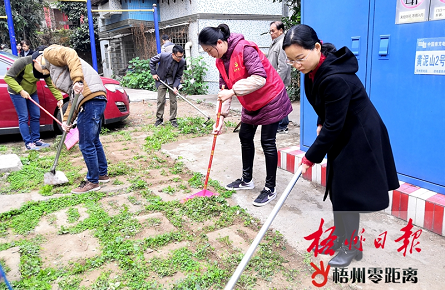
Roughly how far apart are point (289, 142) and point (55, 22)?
29032mm

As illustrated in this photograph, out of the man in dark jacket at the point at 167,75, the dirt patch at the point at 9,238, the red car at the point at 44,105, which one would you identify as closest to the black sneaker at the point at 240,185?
the dirt patch at the point at 9,238

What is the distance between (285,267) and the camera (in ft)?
7.84

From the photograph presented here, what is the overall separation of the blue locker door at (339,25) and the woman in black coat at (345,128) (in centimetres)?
126

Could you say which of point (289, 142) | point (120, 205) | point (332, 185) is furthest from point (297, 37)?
point (289, 142)

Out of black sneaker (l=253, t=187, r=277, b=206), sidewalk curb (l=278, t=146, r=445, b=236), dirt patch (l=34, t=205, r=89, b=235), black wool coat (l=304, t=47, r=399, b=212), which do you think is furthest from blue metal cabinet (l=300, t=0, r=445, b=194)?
dirt patch (l=34, t=205, r=89, b=235)

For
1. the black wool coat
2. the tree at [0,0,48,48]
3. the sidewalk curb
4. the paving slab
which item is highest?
the tree at [0,0,48,48]

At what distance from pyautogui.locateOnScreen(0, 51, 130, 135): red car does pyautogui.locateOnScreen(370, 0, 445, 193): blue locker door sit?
4.44 metres

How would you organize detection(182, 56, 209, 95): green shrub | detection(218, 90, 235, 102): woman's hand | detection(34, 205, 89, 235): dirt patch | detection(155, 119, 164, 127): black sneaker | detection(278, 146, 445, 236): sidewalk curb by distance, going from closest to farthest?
detection(278, 146, 445, 236): sidewalk curb
detection(34, 205, 89, 235): dirt patch
detection(218, 90, 235, 102): woman's hand
detection(155, 119, 164, 127): black sneaker
detection(182, 56, 209, 95): green shrub

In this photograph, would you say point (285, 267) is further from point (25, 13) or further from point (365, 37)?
point (25, 13)

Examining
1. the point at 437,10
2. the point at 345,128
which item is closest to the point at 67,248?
the point at 345,128

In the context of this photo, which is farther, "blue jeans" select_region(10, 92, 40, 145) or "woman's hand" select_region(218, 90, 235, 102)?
"blue jeans" select_region(10, 92, 40, 145)

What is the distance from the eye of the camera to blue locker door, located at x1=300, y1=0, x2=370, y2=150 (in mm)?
3213

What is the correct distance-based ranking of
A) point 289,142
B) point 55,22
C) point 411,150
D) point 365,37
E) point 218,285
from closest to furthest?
point 218,285 < point 411,150 < point 365,37 < point 289,142 < point 55,22

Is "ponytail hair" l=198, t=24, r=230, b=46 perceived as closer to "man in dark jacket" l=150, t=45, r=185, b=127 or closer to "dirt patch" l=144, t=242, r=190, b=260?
"dirt patch" l=144, t=242, r=190, b=260
